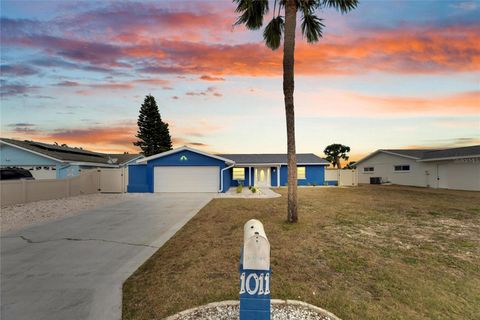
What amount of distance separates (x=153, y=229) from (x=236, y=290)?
538 cm

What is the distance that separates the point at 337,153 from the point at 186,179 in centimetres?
3793

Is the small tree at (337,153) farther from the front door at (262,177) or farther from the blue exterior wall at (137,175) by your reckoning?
the blue exterior wall at (137,175)

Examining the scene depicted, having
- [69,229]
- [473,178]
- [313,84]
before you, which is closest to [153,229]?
[69,229]

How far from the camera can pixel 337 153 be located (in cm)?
5000

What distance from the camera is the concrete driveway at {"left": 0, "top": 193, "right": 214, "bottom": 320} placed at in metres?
3.57

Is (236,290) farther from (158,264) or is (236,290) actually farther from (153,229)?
(153,229)

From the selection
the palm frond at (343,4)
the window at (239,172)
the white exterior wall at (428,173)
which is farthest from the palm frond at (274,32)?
the white exterior wall at (428,173)

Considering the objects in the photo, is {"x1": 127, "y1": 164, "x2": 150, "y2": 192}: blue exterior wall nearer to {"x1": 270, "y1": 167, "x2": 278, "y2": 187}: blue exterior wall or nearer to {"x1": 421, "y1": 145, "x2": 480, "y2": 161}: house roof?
{"x1": 270, "y1": 167, "x2": 278, "y2": 187}: blue exterior wall

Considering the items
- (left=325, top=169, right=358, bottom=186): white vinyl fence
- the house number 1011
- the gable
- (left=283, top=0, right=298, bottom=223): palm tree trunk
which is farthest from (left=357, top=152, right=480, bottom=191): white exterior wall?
the house number 1011

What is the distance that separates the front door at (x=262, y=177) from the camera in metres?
27.0

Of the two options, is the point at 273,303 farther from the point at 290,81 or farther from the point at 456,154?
the point at 456,154

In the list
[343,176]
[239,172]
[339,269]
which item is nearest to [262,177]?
[239,172]

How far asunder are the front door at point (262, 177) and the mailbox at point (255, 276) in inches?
959

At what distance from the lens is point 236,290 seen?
3.95 meters
